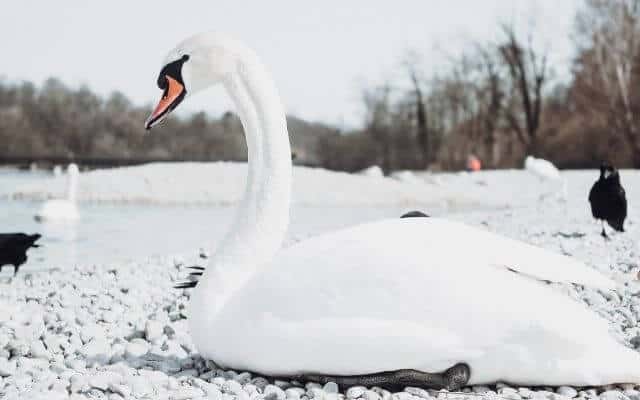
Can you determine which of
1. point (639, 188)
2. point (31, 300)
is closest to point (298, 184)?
point (639, 188)

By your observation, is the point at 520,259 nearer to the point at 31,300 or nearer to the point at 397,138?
the point at 31,300

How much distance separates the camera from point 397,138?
124 ft

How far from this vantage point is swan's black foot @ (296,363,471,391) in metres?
2.87

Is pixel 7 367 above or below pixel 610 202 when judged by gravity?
below

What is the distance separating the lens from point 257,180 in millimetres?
3256

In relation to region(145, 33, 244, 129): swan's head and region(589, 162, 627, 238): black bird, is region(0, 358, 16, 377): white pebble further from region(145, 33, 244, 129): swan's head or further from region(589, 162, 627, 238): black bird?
region(589, 162, 627, 238): black bird

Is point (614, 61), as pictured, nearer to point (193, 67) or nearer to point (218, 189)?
point (218, 189)

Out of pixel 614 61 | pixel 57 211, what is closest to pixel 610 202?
pixel 57 211

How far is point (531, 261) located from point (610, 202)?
5.85 m

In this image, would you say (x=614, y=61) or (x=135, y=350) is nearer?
(x=135, y=350)

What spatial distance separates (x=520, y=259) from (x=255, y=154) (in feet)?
3.89

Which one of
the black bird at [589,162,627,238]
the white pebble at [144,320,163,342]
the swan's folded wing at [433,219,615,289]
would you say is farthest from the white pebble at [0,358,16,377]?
the black bird at [589,162,627,238]

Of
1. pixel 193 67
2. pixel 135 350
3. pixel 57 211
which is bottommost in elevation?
pixel 135 350

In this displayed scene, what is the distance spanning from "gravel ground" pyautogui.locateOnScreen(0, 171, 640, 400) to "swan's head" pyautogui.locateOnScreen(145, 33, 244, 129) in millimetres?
1071
